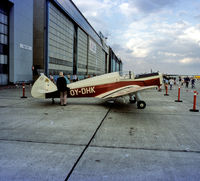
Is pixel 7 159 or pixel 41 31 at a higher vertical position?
pixel 41 31

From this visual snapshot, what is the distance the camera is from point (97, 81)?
9.88 m

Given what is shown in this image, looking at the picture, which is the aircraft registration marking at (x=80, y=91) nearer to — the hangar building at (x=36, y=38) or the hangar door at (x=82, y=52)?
the hangar building at (x=36, y=38)

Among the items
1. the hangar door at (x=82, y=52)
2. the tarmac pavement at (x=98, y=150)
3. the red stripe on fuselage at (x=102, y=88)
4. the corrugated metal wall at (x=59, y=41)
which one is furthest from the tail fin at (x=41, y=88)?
the hangar door at (x=82, y=52)

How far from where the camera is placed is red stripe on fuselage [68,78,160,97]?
31.8ft

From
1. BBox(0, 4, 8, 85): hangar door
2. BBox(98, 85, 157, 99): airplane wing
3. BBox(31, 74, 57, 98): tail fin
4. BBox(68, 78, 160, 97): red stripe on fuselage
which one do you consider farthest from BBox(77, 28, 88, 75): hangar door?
BBox(98, 85, 157, 99): airplane wing

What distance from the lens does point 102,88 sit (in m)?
9.83

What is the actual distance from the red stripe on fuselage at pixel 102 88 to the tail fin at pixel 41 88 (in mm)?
1115

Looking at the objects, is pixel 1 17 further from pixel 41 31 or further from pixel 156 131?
pixel 156 131

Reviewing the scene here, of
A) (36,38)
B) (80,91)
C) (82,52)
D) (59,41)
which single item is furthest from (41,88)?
(82,52)

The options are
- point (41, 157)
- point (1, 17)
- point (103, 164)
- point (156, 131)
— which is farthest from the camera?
point (1, 17)

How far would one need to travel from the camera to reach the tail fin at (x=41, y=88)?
944 cm

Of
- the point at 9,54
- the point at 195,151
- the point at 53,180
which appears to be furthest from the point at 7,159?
the point at 9,54

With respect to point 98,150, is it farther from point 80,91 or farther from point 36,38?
point 36,38

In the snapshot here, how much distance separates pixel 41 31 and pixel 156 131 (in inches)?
1141
